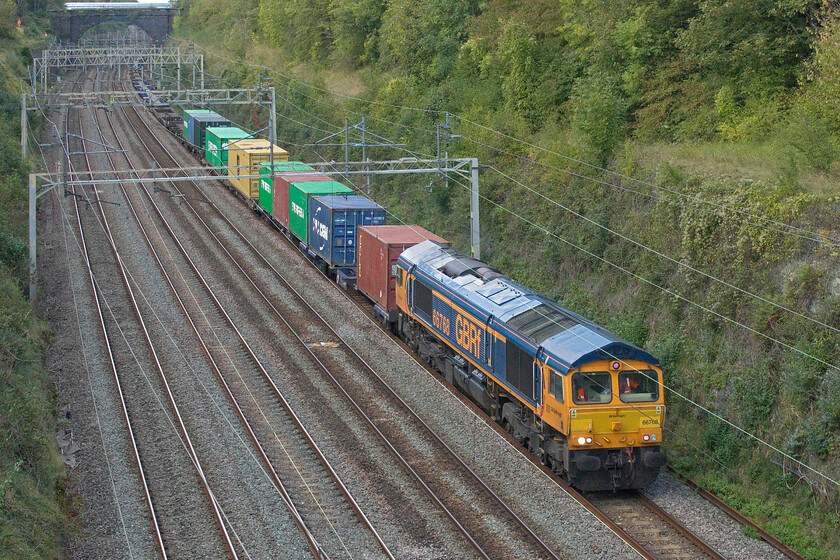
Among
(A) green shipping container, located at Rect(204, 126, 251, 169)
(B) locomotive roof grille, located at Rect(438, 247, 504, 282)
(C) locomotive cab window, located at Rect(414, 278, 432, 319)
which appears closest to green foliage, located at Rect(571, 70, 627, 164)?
(B) locomotive roof grille, located at Rect(438, 247, 504, 282)

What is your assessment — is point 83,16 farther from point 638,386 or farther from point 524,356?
point 638,386

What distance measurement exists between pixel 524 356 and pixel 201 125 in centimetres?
4144

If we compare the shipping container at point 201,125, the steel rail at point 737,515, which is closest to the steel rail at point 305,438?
the steel rail at point 737,515

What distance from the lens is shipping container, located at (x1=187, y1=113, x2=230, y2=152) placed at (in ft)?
177

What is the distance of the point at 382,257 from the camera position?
2623 centimetres

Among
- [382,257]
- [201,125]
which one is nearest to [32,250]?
[382,257]

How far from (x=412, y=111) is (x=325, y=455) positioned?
92.9 ft

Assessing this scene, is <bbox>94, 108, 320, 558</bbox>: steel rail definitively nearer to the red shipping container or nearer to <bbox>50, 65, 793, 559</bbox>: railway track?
<bbox>50, 65, 793, 559</bbox>: railway track

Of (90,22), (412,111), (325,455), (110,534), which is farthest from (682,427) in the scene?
(90,22)

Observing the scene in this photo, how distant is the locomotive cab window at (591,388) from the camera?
15.8 m

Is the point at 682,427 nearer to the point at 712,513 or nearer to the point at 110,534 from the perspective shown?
the point at 712,513

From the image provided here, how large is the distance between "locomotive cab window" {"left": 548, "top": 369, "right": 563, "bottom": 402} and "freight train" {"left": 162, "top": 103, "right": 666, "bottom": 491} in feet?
0.09

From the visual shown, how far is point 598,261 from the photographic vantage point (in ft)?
84.7

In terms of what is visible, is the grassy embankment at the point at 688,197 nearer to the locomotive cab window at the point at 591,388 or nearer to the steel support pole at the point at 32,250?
the locomotive cab window at the point at 591,388
